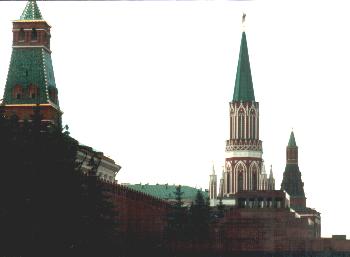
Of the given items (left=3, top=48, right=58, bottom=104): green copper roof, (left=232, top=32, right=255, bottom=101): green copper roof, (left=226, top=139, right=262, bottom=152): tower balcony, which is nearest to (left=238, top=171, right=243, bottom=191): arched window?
(left=226, top=139, right=262, bottom=152): tower balcony

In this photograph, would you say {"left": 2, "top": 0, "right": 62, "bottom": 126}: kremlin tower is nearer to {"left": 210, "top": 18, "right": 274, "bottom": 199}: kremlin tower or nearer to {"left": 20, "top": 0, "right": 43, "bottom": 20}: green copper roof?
{"left": 20, "top": 0, "right": 43, "bottom": 20}: green copper roof

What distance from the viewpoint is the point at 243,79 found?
184 meters

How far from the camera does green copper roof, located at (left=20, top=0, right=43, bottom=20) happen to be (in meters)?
96.4

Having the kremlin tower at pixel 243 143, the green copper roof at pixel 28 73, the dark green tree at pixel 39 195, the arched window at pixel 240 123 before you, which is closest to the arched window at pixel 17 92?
the green copper roof at pixel 28 73

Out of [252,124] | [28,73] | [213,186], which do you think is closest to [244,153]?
[252,124]

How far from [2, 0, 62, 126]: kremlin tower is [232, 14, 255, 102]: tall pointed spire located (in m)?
85.6

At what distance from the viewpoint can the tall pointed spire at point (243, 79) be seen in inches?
7175

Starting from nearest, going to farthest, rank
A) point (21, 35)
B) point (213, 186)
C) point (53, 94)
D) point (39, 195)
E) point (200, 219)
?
point (39, 195) < point (53, 94) < point (21, 35) < point (200, 219) < point (213, 186)

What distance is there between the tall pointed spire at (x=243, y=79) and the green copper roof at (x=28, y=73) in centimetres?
8590

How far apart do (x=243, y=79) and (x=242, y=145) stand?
31.9 ft

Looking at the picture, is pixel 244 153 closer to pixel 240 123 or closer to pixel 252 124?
pixel 240 123

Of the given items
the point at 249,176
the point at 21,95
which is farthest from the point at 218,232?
the point at 249,176

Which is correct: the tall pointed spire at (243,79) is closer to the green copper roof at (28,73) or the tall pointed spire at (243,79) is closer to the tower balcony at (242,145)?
the tower balcony at (242,145)

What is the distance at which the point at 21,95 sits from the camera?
9656 centimetres
